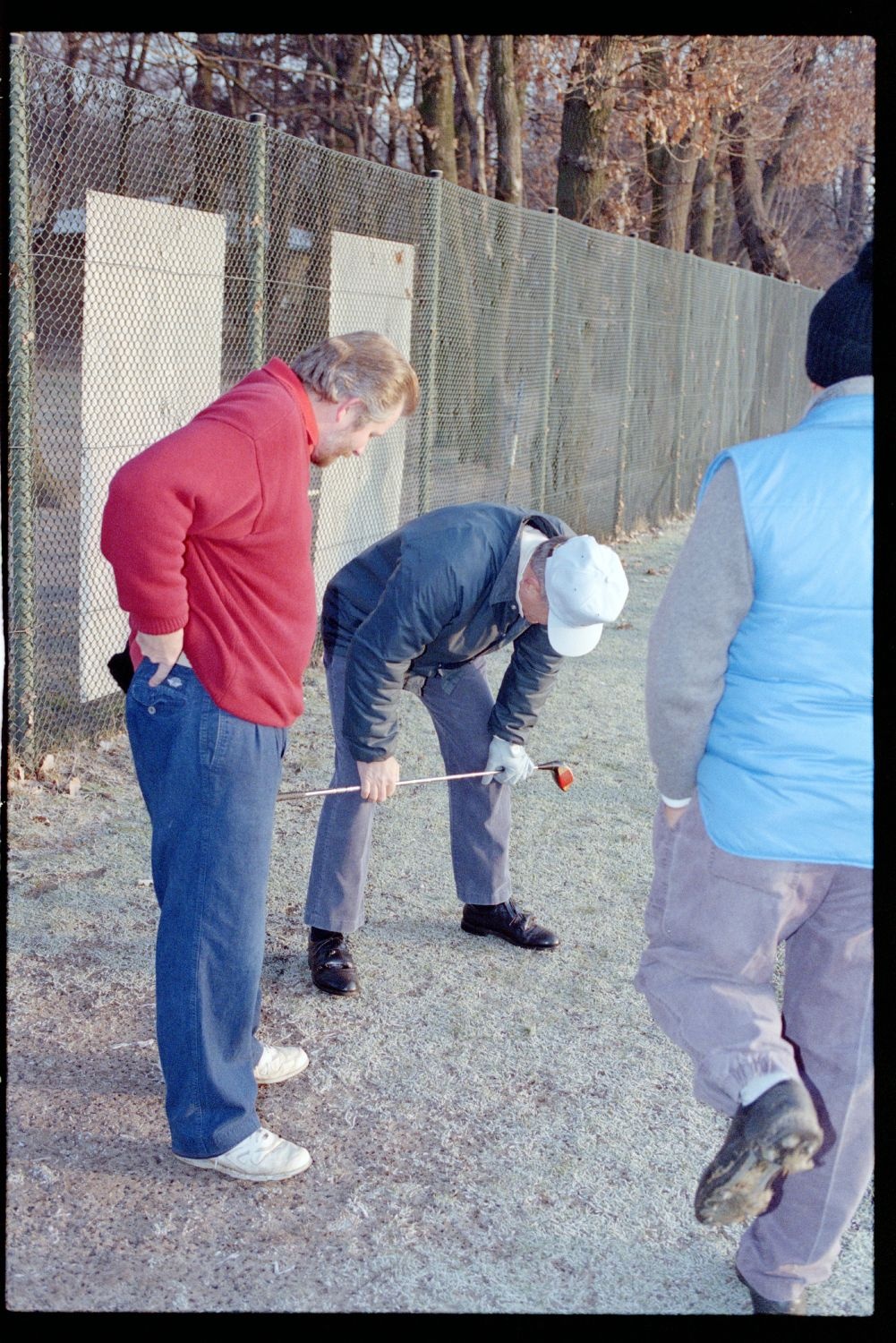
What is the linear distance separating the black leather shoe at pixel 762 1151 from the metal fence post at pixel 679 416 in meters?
12.6

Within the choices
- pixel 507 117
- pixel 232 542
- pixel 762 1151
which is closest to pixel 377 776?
pixel 232 542

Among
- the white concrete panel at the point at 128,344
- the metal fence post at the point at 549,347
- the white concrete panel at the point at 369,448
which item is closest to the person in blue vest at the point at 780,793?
the white concrete panel at the point at 128,344

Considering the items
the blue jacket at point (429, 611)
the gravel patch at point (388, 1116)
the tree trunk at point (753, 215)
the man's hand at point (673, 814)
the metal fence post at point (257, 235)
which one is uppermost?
the tree trunk at point (753, 215)

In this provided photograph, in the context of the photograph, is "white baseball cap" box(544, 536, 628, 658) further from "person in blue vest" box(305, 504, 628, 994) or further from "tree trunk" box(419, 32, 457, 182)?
"tree trunk" box(419, 32, 457, 182)

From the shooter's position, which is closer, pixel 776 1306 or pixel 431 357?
pixel 776 1306

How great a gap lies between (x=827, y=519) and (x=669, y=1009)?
901 mm

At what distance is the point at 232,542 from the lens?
2730 mm

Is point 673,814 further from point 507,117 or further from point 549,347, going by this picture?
point 507,117

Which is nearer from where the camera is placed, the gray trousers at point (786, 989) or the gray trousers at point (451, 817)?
the gray trousers at point (786, 989)

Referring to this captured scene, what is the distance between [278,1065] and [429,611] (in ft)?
3.83

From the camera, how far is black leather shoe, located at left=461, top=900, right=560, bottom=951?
Answer: 434 cm

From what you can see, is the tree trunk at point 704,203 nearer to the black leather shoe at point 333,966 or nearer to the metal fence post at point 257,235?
the metal fence post at point 257,235

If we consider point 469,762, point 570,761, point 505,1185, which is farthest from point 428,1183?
point 570,761

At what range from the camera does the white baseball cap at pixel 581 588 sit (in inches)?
134
